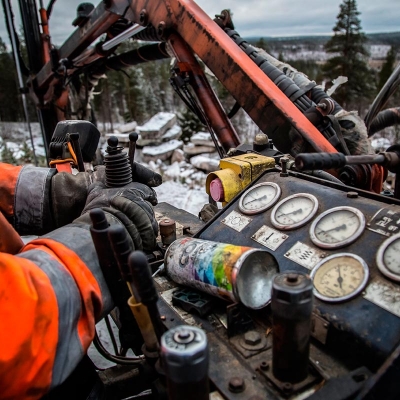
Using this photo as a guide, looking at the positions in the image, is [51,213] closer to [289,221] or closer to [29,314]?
[29,314]

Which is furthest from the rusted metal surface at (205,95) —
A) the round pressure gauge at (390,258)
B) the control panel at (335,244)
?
the round pressure gauge at (390,258)

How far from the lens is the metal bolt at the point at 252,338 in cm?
125

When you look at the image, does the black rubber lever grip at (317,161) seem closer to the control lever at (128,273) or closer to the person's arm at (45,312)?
the control lever at (128,273)

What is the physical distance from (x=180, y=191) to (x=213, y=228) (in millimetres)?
6006

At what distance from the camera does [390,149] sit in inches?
60.0

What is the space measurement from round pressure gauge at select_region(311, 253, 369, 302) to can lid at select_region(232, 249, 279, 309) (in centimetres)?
16

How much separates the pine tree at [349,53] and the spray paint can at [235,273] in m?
21.6

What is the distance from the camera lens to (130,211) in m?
1.71

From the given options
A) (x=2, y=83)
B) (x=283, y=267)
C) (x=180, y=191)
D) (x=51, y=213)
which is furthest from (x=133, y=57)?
(x=2, y=83)

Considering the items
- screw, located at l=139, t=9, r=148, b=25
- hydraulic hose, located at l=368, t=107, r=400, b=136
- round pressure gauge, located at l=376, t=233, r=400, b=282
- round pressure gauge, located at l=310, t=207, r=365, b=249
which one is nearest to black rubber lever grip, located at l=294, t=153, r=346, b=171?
round pressure gauge, located at l=310, t=207, r=365, b=249

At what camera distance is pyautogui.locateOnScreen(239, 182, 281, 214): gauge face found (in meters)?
1.71

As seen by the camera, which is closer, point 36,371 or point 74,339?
point 36,371

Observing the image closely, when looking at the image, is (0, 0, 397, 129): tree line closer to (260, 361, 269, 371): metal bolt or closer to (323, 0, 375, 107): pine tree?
(323, 0, 375, 107): pine tree

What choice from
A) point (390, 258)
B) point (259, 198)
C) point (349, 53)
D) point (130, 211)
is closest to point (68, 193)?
point (130, 211)
